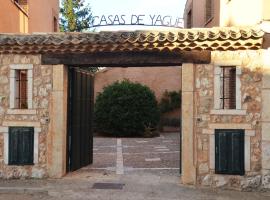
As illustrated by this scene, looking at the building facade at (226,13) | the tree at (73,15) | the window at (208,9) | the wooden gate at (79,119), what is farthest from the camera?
the tree at (73,15)

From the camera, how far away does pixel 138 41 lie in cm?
1007

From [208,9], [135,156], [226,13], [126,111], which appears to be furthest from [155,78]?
[226,13]

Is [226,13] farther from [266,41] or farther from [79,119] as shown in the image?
[79,119]

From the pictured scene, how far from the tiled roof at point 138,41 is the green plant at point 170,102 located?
51.1 ft

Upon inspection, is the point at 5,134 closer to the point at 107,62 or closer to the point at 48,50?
the point at 48,50

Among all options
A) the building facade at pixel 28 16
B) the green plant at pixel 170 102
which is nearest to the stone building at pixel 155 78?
the green plant at pixel 170 102

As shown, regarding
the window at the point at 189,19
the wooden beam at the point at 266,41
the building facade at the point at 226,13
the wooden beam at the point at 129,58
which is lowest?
the wooden beam at the point at 129,58

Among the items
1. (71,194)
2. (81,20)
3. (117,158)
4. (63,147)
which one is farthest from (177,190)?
(81,20)

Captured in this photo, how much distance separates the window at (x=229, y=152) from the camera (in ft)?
32.8

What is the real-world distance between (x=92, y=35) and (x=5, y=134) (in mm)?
3193

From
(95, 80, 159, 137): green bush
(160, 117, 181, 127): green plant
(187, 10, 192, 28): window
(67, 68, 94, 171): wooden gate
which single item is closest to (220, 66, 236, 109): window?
(67, 68, 94, 171): wooden gate

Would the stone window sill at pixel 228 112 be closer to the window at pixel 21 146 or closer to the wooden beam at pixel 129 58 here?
the wooden beam at pixel 129 58

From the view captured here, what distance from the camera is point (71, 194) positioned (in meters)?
9.30

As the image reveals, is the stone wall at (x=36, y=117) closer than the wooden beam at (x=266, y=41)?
No
